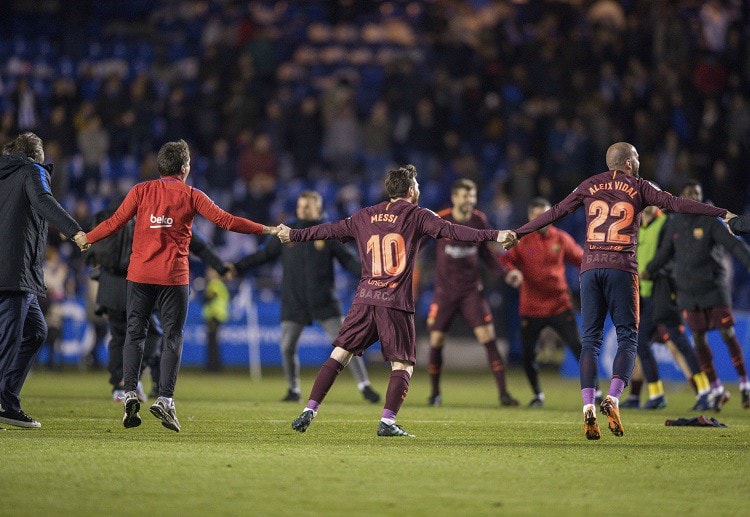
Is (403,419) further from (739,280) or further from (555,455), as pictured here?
(739,280)

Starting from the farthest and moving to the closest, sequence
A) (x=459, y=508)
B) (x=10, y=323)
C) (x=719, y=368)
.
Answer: (x=719, y=368) → (x=10, y=323) → (x=459, y=508)

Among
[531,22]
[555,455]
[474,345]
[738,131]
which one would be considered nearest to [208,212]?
[555,455]

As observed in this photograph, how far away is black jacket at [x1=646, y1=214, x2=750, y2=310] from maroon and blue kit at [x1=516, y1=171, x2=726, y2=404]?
12.3 feet

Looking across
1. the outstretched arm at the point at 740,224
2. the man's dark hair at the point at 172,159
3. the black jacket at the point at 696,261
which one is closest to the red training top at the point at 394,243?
the man's dark hair at the point at 172,159

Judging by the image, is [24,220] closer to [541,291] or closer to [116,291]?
[116,291]

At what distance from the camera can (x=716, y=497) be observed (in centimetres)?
660

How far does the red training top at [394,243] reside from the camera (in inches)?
377

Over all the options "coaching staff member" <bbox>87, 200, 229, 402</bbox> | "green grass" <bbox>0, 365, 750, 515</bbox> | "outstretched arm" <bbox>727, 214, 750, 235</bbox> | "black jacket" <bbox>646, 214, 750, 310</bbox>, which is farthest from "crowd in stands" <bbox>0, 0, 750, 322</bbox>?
"outstretched arm" <bbox>727, 214, 750, 235</bbox>

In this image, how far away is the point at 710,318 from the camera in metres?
13.6

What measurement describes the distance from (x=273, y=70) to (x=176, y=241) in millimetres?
17053

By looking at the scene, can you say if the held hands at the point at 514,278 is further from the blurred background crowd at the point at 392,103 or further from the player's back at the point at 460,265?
the blurred background crowd at the point at 392,103

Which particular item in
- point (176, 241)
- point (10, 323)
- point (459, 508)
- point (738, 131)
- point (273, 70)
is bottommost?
point (459, 508)

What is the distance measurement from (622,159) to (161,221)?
3909mm

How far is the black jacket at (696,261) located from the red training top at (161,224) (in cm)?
581
